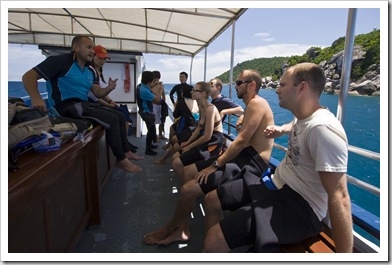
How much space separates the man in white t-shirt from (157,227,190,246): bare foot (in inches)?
26.9

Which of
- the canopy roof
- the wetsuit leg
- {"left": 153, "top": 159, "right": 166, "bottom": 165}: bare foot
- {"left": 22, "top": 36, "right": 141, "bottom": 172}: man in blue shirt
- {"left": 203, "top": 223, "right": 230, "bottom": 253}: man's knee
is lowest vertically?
{"left": 153, "top": 159, "right": 166, "bottom": 165}: bare foot

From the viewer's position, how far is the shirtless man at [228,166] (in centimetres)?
190

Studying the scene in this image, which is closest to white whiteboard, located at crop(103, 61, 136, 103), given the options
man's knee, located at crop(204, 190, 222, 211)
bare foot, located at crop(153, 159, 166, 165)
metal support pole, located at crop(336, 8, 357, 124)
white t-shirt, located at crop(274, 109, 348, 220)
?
bare foot, located at crop(153, 159, 166, 165)

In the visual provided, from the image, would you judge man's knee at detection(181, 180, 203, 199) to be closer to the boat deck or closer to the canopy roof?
the boat deck

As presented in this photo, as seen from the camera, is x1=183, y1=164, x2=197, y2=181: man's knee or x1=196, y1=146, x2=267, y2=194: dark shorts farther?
x1=183, y1=164, x2=197, y2=181: man's knee

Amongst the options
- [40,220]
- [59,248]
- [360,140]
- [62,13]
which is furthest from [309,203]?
[360,140]

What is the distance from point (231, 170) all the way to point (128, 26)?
448cm

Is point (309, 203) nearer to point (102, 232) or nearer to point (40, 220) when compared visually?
point (40, 220)

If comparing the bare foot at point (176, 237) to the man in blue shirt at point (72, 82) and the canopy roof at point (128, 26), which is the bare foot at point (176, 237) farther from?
the canopy roof at point (128, 26)

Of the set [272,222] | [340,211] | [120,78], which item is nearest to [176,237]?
[272,222]

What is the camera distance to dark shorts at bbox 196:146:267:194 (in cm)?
191

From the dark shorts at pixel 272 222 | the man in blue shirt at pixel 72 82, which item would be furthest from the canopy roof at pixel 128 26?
the dark shorts at pixel 272 222

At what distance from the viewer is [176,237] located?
1.96 meters

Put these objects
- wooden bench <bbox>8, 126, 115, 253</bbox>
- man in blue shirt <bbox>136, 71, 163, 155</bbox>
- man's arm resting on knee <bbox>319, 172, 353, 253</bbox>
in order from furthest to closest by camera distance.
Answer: man in blue shirt <bbox>136, 71, 163, 155</bbox>
man's arm resting on knee <bbox>319, 172, 353, 253</bbox>
wooden bench <bbox>8, 126, 115, 253</bbox>
